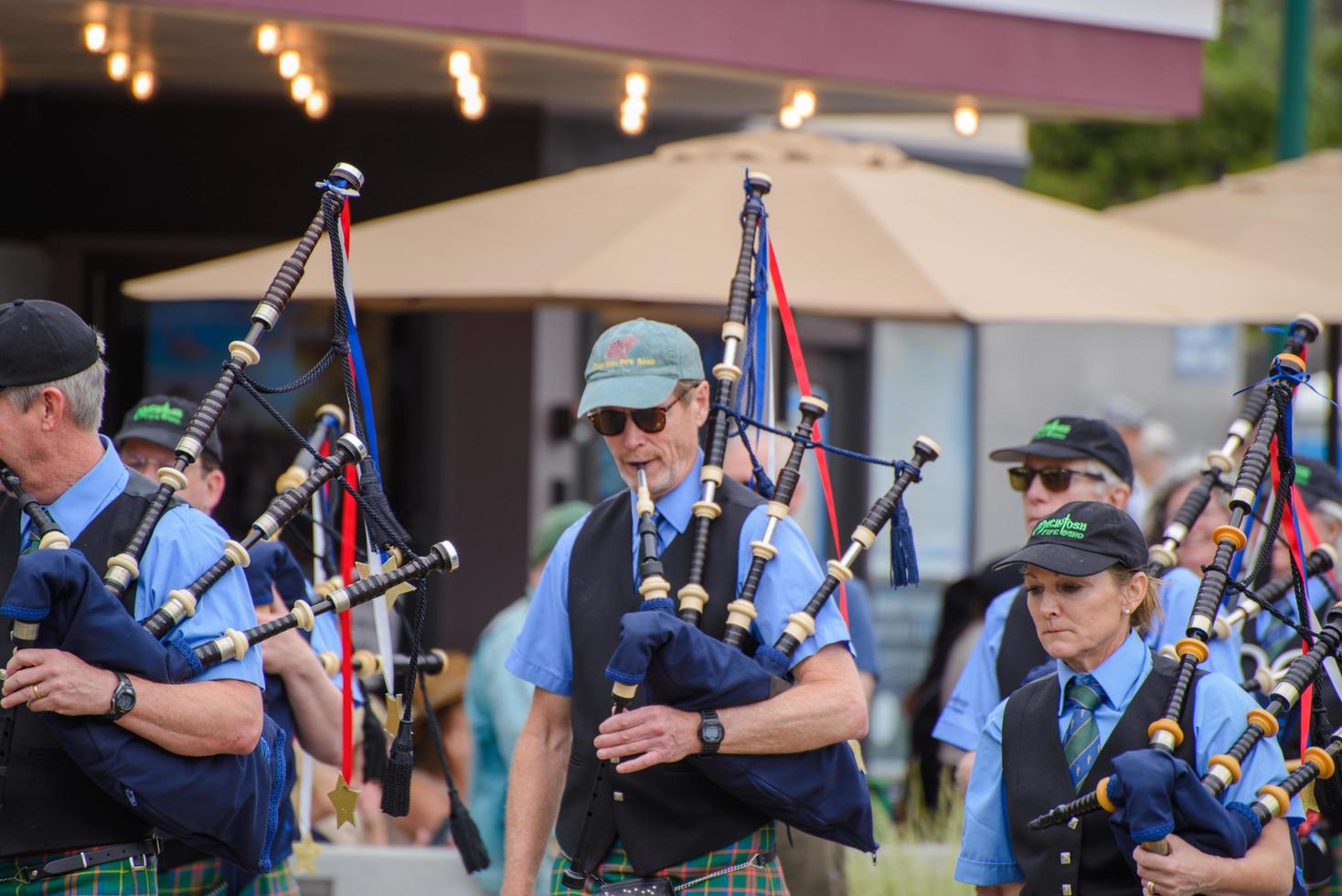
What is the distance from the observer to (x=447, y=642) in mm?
7559

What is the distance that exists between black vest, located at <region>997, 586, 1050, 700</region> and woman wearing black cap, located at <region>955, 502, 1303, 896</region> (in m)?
0.60

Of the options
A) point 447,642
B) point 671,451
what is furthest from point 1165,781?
point 447,642

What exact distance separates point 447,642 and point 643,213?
2.72 m

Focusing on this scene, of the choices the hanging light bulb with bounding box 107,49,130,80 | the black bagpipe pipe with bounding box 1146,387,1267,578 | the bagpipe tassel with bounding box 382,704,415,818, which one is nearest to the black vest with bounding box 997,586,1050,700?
the black bagpipe pipe with bounding box 1146,387,1267,578

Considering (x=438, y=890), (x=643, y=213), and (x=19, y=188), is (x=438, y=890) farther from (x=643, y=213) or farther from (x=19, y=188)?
(x=19, y=188)

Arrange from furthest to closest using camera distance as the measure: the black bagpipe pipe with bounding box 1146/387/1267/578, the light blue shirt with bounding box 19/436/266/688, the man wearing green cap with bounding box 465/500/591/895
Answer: the man wearing green cap with bounding box 465/500/591/895 < the black bagpipe pipe with bounding box 1146/387/1267/578 < the light blue shirt with bounding box 19/436/266/688

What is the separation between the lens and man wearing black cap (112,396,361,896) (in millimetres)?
3678

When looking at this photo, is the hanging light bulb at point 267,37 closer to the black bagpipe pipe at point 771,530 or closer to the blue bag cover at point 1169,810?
the black bagpipe pipe at point 771,530

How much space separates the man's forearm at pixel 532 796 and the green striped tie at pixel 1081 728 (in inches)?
36.9

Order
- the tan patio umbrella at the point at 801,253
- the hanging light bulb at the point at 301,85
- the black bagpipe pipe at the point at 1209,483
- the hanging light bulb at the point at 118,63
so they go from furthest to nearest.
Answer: the hanging light bulb at the point at 301,85
the hanging light bulb at the point at 118,63
the tan patio umbrella at the point at 801,253
the black bagpipe pipe at the point at 1209,483

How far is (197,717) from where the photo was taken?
2707 millimetres

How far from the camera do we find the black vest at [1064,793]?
2967 millimetres

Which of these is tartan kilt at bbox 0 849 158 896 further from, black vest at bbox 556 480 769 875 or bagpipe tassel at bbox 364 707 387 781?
bagpipe tassel at bbox 364 707 387 781

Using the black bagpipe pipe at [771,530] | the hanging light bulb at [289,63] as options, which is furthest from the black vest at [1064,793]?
the hanging light bulb at [289,63]
